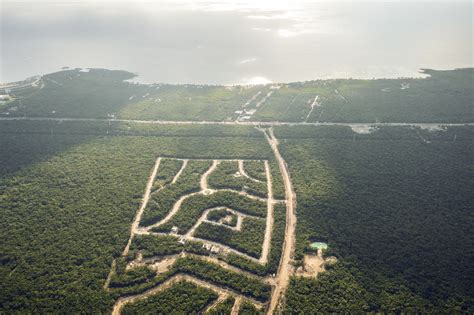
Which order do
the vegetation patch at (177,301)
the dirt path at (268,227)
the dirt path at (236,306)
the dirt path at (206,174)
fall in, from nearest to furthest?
the vegetation patch at (177,301)
the dirt path at (236,306)
the dirt path at (268,227)
the dirt path at (206,174)

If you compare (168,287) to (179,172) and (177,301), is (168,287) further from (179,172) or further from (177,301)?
(179,172)

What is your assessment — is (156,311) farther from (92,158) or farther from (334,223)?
(92,158)

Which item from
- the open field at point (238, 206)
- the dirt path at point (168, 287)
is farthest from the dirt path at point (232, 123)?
the dirt path at point (168, 287)

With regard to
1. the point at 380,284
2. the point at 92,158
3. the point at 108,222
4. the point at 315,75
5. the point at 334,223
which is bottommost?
the point at 380,284

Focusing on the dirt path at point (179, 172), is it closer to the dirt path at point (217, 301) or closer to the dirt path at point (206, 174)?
the dirt path at point (206, 174)

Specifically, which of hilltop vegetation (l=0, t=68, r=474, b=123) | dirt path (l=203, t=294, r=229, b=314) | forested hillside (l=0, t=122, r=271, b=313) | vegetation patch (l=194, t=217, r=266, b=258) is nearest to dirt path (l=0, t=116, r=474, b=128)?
hilltop vegetation (l=0, t=68, r=474, b=123)

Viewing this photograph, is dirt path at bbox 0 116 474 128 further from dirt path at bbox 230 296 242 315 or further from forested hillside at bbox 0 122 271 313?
dirt path at bbox 230 296 242 315

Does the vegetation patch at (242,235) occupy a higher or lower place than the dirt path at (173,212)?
lower

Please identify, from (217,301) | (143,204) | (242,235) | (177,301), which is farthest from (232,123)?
(177,301)

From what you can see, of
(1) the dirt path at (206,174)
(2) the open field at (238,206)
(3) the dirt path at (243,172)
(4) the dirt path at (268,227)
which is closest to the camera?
(2) the open field at (238,206)

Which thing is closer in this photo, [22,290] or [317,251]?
[22,290]

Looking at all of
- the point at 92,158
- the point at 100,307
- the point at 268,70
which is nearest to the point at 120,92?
the point at 92,158
